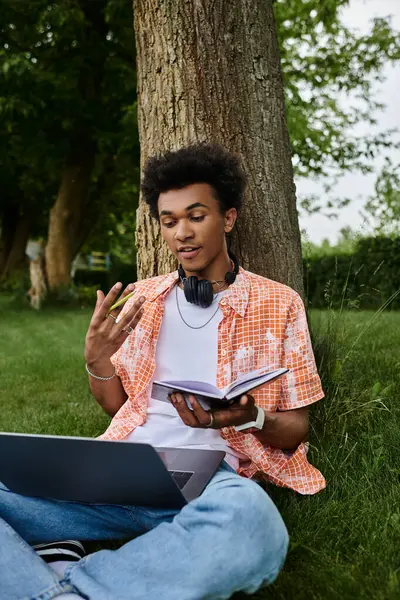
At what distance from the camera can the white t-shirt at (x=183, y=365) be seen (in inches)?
116

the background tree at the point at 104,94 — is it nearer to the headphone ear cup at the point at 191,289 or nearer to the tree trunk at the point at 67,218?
the tree trunk at the point at 67,218

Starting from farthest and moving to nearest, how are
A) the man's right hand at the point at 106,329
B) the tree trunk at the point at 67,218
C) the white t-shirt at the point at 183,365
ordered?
the tree trunk at the point at 67,218, the white t-shirt at the point at 183,365, the man's right hand at the point at 106,329

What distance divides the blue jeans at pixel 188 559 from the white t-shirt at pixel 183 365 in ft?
1.31

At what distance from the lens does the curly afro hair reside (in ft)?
10.5

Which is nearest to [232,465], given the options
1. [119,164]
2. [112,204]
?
[119,164]

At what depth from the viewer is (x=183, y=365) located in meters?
3.08

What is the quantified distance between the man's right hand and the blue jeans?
29.3 inches

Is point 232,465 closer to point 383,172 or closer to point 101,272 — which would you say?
point 383,172

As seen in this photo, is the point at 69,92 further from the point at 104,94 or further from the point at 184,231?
the point at 184,231

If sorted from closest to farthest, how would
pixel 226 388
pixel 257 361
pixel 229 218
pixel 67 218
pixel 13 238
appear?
1. pixel 226 388
2. pixel 257 361
3. pixel 229 218
4. pixel 67 218
5. pixel 13 238

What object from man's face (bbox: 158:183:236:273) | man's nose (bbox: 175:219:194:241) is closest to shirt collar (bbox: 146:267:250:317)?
man's face (bbox: 158:183:236:273)

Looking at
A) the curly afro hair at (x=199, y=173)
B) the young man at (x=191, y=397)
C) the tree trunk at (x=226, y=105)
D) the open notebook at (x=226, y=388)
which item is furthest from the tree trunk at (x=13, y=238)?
the open notebook at (x=226, y=388)

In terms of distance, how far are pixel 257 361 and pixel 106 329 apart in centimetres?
68

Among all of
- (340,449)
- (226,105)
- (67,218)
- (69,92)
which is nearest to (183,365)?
(340,449)
